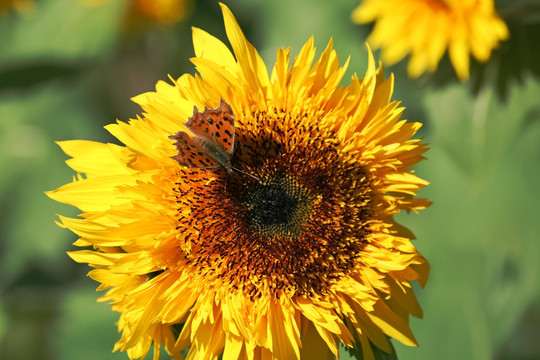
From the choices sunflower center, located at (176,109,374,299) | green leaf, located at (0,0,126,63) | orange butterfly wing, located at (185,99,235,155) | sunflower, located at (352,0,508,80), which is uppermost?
green leaf, located at (0,0,126,63)

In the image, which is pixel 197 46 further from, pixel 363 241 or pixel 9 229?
pixel 9 229

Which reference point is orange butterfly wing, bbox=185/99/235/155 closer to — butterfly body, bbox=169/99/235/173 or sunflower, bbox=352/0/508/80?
butterfly body, bbox=169/99/235/173

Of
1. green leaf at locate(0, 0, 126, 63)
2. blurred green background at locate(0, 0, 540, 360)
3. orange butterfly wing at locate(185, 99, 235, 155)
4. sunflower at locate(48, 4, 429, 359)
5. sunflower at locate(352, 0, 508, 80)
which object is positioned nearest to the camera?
orange butterfly wing at locate(185, 99, 235, 155)

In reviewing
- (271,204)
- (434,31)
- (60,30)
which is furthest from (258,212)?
(60,30)

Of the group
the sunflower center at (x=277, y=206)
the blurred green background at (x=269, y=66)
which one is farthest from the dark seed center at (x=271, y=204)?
the blurred green background at (x=269, y=66)

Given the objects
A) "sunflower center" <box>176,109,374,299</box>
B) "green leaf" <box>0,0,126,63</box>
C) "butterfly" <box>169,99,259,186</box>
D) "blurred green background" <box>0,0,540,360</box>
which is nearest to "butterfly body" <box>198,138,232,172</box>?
"butterfly" <box>169,99,259,186</box>

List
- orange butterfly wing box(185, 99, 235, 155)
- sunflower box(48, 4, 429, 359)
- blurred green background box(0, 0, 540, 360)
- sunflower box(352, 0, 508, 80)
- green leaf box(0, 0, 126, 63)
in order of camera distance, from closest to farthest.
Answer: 1. orange butterfly wing box(185, 99, 235, 155)
2. sunflower box(48, 4, 429, 359)
3. sunflower box(352, 0, 508, 80)
4. blurred green background box(0, 0, 540, 360)
5. green leaf box(0, 0, 126, 63)
